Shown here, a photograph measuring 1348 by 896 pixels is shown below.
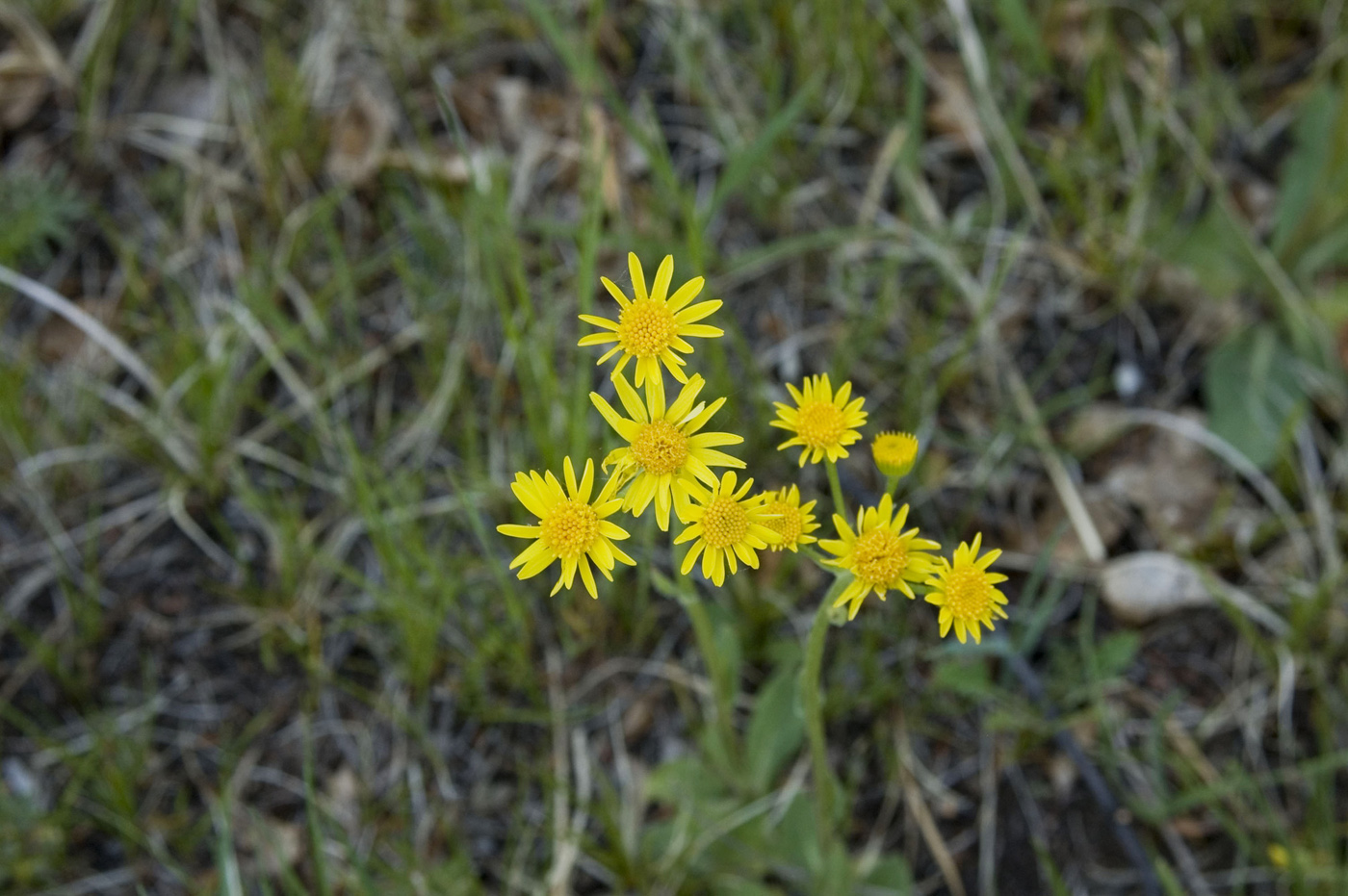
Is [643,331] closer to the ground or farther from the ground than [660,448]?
farther from the ground

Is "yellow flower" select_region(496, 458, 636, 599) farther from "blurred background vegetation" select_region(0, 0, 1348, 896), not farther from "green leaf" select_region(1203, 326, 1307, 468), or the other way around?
"green leaf" select_region(1203, 326, 1307, 468)

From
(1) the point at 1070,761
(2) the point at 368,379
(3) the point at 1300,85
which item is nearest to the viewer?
(1) the point at 1070,761

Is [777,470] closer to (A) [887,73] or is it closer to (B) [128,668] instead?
(A) [887,73]

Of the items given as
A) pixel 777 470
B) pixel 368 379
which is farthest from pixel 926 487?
pixel 368 379

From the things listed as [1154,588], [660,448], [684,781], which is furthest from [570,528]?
[1154,588]

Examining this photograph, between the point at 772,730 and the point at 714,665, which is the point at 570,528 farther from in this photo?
the point at 772,730

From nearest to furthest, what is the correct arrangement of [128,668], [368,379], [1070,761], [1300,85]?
[1070,761]
[128,668]
[368,379]
[1300,85]
